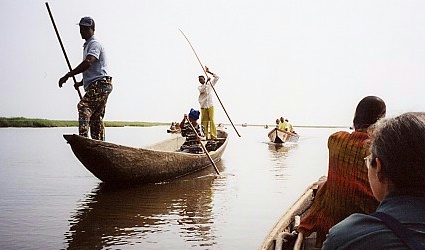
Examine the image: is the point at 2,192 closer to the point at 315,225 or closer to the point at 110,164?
the point at 110,164

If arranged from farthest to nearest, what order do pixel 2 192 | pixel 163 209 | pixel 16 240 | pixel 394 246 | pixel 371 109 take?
pixel 2 192
pixel 163 209
pixel 16 240
pixel 371 109
pixel 394 246

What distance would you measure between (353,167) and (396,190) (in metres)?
1.21

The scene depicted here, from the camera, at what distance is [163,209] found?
5824mm

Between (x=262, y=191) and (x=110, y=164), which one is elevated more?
(x=110, y=164)

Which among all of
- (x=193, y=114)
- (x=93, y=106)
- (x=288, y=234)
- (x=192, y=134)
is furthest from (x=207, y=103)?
(x=288, y=234)

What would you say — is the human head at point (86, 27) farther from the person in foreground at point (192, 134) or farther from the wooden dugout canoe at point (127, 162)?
the person in foreground at point (192, 134)

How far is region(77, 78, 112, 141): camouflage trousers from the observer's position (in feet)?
20.5

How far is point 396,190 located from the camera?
1280 mm

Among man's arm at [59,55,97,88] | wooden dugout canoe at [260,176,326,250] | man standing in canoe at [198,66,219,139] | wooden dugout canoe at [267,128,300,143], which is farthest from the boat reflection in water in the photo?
wooden dugout canoe at [267,128,300,143]

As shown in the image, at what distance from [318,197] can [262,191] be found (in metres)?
4.82

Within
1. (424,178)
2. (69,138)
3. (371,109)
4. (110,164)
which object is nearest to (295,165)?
(110,164)

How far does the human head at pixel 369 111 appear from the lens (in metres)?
2.47

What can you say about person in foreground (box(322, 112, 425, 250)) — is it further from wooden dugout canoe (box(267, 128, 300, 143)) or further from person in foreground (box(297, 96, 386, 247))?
wooden dugout canoe (box(267, 128, 300, 143))

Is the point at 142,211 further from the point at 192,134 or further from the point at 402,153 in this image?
the point at 402,153
